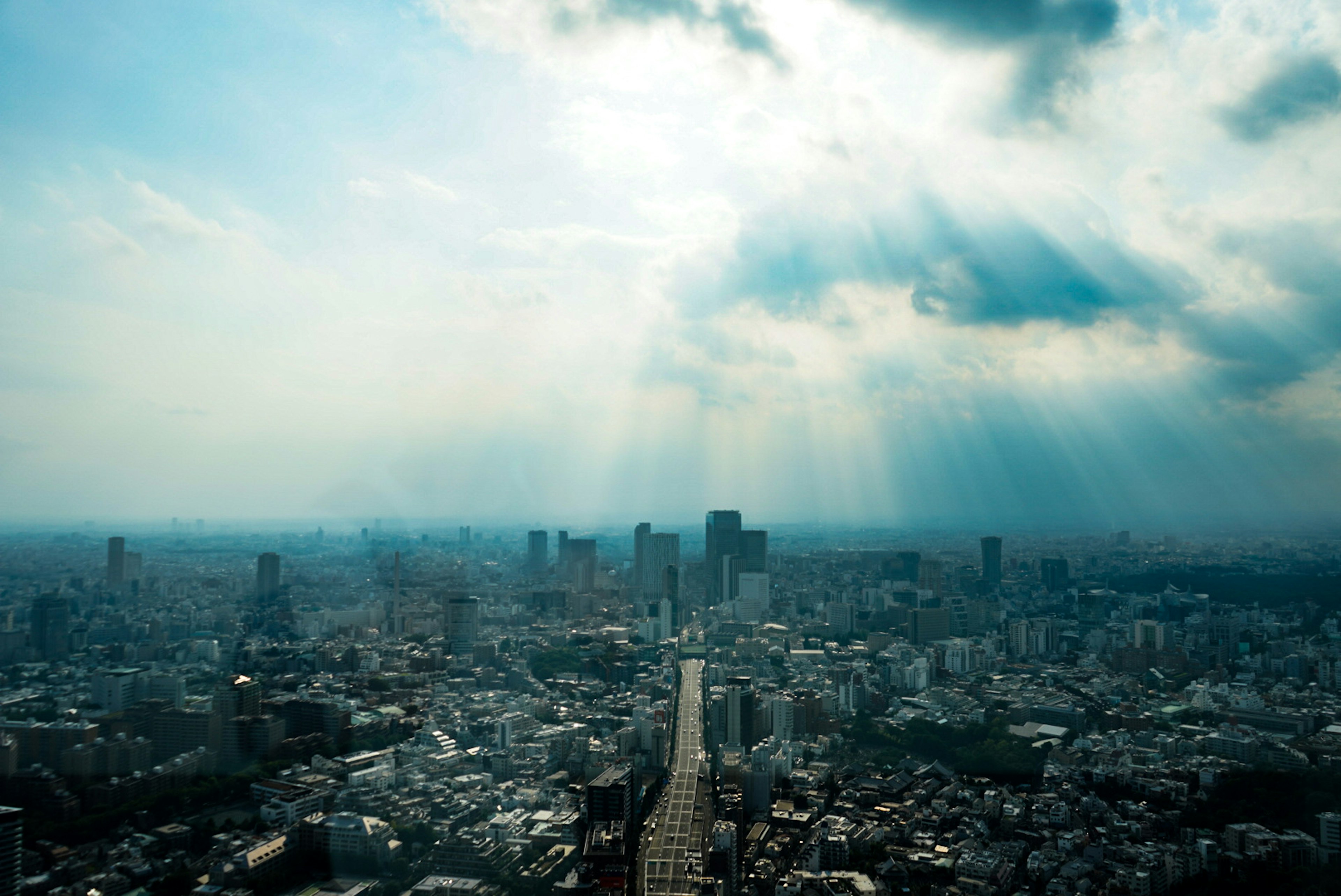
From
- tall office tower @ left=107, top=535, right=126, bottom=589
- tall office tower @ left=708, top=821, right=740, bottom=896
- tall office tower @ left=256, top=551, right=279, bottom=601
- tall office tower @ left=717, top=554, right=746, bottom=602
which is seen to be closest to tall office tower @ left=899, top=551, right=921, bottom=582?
tall office tower @ left=717, top=554, right=746, bottom=602

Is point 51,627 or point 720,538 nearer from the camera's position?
point 51,627

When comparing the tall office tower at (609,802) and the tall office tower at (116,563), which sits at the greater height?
the tall office tower at (116,563)

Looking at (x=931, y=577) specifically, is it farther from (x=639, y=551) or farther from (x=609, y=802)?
(x=609, y=802)

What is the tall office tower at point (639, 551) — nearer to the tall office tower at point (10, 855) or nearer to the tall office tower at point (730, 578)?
the tall office tower at point (730, 578)

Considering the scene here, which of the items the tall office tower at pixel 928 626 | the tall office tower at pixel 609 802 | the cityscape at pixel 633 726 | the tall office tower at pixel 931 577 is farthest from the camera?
the tall office tower at pixel 931 577

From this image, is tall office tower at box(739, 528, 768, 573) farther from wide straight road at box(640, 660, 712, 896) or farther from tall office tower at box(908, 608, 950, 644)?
wide straight road at box(640, 660, 712, 896)

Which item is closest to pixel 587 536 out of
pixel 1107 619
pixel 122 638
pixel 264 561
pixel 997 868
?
pixel 264 561

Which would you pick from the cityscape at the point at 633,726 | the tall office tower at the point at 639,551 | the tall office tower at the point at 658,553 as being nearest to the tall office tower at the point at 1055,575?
the cityscape at the point at 633,726

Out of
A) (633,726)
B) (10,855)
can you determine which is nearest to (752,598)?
(633,726)
